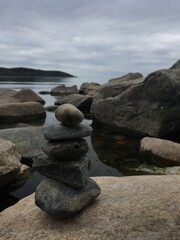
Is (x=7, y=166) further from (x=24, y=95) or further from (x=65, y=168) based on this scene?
(x=24, y=95)

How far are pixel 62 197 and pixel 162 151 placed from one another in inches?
288

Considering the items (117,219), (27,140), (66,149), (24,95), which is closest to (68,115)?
(66,149)

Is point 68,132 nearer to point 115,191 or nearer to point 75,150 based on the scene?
point 75,150

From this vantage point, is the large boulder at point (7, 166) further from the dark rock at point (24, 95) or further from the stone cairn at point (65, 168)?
the dark rock at point (24, 95)

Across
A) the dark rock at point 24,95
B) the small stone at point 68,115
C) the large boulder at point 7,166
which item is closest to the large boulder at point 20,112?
the dark rock at point 24,95

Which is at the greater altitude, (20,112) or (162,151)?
(162,151)

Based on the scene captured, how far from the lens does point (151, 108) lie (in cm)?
1756

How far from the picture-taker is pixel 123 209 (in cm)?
670

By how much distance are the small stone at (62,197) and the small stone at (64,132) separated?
944mm

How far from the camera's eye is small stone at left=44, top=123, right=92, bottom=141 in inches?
269

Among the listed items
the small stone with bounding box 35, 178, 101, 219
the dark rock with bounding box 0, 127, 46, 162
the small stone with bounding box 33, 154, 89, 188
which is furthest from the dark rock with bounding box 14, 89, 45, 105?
the small stone with bounding box 35, 178, 101, 219

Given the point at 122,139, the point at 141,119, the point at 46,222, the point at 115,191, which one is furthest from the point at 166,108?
the point at 46,222

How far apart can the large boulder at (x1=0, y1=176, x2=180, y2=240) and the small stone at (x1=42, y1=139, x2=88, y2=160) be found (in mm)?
1093

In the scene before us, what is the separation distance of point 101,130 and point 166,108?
14.1 ft
